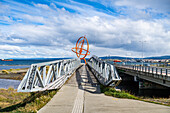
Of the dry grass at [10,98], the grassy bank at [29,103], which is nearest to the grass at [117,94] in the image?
the grassy bank at [29,103]

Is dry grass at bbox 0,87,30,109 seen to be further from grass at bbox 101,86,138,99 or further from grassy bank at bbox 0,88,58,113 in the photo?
grass at bbox 101,86,138,99

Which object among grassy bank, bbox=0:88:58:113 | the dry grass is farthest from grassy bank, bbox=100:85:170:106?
the dry grass

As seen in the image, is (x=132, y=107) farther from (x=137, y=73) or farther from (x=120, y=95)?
(x=137, y=73)

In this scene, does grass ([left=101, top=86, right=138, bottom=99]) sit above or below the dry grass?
above

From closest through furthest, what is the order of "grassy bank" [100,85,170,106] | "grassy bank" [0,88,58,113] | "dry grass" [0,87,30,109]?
"grassy bank" [0,88,58,113], "grassy bank" [100,85,170,106], "dry grass" [0,87,30,109]

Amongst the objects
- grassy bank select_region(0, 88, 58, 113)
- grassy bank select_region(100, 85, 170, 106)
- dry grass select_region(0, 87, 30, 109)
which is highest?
grassy bank select_region(100, 85, 170, 106)

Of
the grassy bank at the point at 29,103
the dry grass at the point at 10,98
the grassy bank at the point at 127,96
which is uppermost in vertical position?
the grassy bank at the point at 127,96

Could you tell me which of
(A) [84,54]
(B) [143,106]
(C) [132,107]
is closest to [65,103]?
(C) [132,107]

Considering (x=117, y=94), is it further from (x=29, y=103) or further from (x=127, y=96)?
(x=29, y=103)

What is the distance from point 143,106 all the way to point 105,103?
83.7 inches

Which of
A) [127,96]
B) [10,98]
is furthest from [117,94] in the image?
[10,98]

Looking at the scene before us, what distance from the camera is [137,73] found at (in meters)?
29.7

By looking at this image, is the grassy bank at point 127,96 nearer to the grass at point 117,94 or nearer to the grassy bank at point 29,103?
the grass at point 117,94

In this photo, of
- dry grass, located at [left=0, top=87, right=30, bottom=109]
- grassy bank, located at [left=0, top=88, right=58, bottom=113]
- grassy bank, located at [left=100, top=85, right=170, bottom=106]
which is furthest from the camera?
dry grass, located at [left=0, top=87, right=30, bottom=109]
